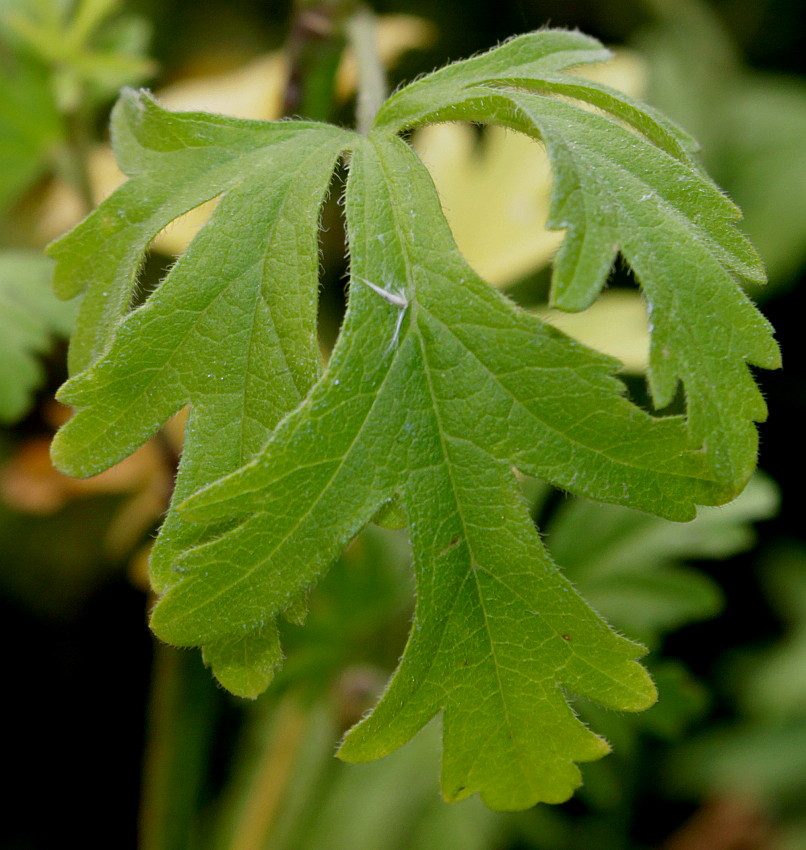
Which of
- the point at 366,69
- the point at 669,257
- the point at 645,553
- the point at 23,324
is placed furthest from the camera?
the point at 645,553

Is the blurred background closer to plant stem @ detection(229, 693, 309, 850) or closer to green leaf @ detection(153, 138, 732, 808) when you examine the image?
plant stem @ detection(229, 693, 309, 850)

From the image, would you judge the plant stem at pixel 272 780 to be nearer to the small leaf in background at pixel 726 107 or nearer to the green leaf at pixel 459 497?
the green leaf at pixel 459 497

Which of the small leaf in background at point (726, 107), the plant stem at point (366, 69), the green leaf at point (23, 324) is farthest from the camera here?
the small leaf in background at point (726, 107)

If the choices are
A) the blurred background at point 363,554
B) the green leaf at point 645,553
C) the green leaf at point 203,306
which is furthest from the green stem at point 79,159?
the green leaf at point 645,553

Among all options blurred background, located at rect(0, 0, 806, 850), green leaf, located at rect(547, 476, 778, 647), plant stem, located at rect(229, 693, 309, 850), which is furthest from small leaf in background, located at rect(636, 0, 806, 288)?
plant stem, located at rect(229, 693, 309, 850)

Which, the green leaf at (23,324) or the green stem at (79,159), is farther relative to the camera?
the green stem at (79,159)

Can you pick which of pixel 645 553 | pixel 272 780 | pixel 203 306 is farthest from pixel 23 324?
pixel 645 553

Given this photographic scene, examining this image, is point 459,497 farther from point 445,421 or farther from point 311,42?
point 311,42
